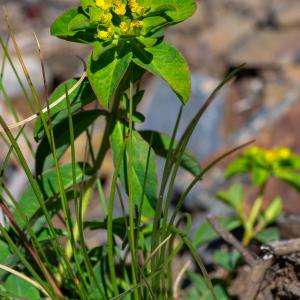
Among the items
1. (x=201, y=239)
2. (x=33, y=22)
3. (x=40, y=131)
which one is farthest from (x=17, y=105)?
(x=40, y=131)

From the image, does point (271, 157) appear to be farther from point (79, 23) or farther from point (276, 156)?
point (79, 23)

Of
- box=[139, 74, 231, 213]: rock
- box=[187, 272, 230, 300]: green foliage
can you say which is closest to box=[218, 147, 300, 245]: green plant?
box=[187, 272, 230, 300]: green foliage

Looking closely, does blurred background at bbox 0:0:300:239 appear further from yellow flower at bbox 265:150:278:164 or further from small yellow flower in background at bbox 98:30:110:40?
small yellow flower in background at bbox 98:30:110:40

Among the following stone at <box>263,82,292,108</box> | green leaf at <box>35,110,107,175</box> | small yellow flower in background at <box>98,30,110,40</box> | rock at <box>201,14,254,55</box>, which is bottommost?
stone at <box>263,82,292,108</box>

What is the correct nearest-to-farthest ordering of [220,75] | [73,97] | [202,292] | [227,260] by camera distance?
[73,97]
[202,292]
[227,260]
[220,75]

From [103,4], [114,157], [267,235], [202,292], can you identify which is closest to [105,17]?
[103,4]

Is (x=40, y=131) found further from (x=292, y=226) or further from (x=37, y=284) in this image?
(x=292, y=226)
